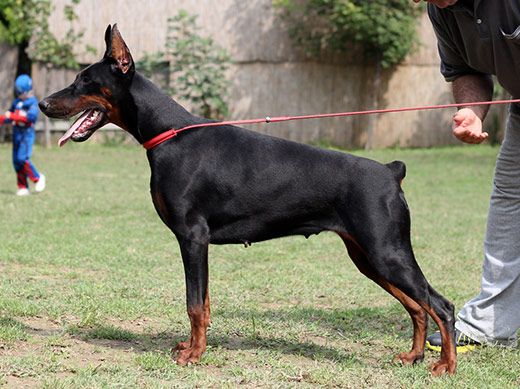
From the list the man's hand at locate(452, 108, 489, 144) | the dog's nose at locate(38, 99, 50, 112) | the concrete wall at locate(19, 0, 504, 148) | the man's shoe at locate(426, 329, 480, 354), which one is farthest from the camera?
the concrete wall at locate(19, 0, 504, 148)

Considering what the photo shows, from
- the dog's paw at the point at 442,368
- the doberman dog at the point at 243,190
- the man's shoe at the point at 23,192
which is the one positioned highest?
the doberman dog at the point at 243,190

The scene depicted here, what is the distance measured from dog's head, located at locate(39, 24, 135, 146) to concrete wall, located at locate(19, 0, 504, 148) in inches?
591

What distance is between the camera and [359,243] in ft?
12.1

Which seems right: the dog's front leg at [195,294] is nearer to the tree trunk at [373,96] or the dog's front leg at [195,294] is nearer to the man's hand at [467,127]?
the man's hand at [467,127]

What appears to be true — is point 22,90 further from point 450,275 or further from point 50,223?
point 450,275

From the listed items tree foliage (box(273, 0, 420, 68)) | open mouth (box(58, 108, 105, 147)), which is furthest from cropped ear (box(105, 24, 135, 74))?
tree foliage (box(273, 0, 420, 68))

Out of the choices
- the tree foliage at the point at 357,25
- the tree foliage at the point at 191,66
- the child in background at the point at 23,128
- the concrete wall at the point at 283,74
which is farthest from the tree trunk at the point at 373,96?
the child in background at the point at 23,128

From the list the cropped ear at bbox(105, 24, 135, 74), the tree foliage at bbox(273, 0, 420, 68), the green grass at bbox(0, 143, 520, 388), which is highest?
the tree foliage at bbox(273, 0, 420, 68)

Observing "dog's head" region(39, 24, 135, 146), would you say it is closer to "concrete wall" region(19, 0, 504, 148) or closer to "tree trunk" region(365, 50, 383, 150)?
"concrete wall" region(19, 0, 504, 148)

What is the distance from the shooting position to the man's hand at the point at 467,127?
367 cm

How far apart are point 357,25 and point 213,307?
582 inches

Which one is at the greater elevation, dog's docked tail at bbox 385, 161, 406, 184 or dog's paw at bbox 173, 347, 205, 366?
dog's docked tail at bbox 385, 161, 406, 184

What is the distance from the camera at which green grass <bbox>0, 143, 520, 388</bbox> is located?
3684 mm

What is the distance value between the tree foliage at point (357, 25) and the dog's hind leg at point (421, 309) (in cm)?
1543
